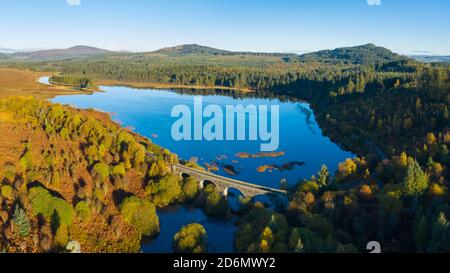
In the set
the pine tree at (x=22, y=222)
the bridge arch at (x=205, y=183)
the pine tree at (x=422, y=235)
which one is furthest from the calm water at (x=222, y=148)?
the pine tree at (x=422, y=235)

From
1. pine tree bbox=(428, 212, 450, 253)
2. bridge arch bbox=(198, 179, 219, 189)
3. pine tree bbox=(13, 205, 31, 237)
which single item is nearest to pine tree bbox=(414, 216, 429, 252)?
pine tree bbox=(428, 212, 450, 253)

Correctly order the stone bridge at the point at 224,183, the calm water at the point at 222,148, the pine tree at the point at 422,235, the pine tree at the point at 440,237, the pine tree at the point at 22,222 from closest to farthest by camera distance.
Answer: the pine tree at the point at 440,237 < the pine tree at the point at 422,235 < the pine tree at the point at 22,222 < the calm water at the point at 222,148 < the stone bridge at the point at 224,183

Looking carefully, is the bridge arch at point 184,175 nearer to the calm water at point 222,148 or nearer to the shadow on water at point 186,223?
the shadow on water at point 186,223

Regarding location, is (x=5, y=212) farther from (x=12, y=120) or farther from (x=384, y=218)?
(x=384, y=218)

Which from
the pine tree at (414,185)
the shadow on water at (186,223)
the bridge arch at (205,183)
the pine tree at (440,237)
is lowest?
the shadow on water at (186,223)

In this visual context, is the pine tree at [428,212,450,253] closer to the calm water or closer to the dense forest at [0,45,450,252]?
the dense forest at [0,45,450,252]

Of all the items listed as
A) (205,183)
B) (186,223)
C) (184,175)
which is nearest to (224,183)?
(205,183)

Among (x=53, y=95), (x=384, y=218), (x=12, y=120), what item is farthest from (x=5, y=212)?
(x=53, y=95)
